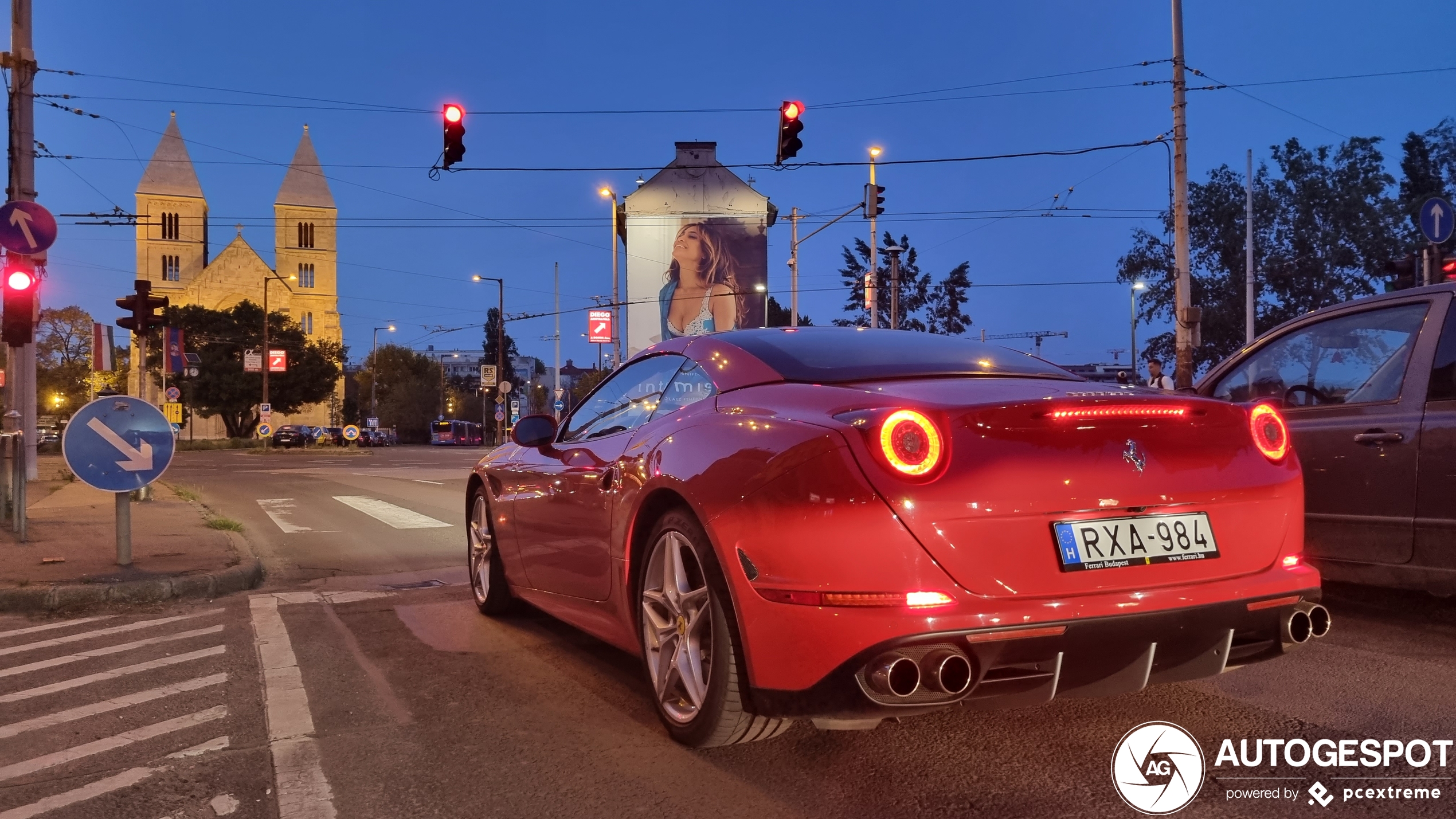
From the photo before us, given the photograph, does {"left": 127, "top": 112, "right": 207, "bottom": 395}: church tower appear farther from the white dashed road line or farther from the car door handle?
the car door handle

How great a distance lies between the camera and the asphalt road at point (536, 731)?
2.88 m

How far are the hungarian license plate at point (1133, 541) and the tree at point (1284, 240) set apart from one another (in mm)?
53646

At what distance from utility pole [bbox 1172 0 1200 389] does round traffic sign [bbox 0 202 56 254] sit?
56.1 feet

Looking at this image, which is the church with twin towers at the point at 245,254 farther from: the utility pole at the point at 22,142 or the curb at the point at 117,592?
the curb at the point at 117,592

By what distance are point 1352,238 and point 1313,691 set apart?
58.1 metres


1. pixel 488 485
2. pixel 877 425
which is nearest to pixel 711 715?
pixel 877 425

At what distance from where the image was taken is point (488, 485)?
5.70 m

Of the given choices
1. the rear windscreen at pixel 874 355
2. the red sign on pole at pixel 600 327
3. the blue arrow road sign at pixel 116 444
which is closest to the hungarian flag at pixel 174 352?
the blue arrow road sign at pixel 116 444

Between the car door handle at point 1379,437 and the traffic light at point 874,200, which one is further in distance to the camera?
the traffic light at point 874,200

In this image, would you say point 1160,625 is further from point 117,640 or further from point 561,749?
point 117,640

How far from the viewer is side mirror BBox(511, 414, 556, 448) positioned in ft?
15.7

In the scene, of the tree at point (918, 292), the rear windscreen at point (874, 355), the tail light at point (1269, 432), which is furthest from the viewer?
the tree at point (918, 292)

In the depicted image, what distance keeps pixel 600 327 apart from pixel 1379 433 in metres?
47.5

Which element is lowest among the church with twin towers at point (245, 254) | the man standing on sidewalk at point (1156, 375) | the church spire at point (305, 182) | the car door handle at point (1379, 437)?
the car door handle at point (1379, 437)
